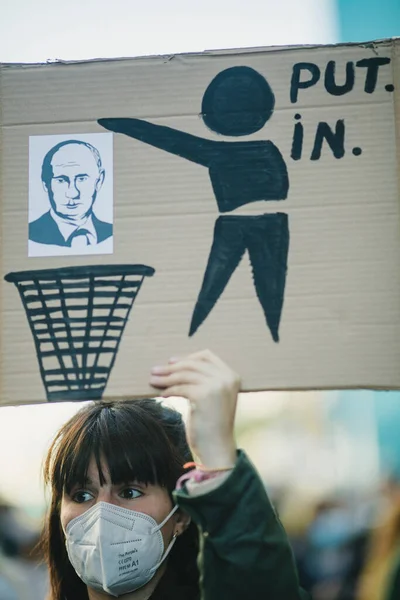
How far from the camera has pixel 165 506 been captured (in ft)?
7.02

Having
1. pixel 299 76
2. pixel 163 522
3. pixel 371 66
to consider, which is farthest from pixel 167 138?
pixel 163 522

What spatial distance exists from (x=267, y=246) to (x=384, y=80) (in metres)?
0.40

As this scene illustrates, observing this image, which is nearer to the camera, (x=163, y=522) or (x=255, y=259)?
(x=255, y=259)

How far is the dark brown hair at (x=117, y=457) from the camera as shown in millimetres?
2141

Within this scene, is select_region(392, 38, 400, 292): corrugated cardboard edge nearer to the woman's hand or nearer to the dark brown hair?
the woman's hand

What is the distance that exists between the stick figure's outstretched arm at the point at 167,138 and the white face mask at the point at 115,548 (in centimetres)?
83

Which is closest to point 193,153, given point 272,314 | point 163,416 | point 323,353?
point 272,314

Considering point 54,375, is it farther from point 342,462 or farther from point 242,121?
point 342,462

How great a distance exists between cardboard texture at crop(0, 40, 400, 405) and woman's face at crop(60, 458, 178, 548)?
505 mm

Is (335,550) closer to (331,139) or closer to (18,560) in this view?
(18,560)

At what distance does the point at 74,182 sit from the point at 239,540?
2.46 ft

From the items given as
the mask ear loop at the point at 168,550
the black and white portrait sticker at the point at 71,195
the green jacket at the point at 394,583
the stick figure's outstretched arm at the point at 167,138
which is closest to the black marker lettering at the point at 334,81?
the stick figure's outstretched arm at the point at 167,138

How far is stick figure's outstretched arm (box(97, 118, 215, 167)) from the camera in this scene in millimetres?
1759

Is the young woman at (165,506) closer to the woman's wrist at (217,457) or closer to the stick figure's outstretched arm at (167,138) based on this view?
the woman's wrist at (217,457)
